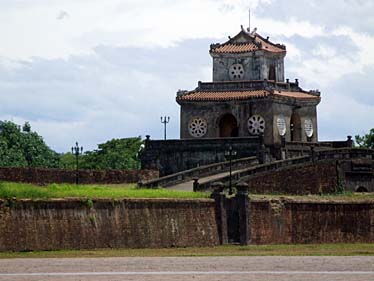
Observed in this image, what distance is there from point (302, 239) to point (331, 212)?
1.88 metres

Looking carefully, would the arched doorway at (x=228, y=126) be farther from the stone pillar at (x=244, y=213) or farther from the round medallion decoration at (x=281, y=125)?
the stone pillar at (x=244, y=213)

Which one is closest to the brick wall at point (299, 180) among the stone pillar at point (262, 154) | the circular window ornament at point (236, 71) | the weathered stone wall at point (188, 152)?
the stone pillar at point (262, 154)

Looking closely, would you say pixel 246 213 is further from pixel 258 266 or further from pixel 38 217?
pixel 258 266

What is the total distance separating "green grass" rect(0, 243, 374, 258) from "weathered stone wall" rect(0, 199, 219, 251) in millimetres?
782

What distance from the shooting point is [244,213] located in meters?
42.8

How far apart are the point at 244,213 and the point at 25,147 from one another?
121 ft

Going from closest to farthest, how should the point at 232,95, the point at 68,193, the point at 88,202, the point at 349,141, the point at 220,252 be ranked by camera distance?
the point at 220,252 < the point at 88,202 < the point at 68,193 < the point at 349,141 < the point at 232,95

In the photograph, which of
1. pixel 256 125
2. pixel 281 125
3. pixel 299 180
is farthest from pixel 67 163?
pixel 299 180

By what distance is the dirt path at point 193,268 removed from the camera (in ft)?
83.6

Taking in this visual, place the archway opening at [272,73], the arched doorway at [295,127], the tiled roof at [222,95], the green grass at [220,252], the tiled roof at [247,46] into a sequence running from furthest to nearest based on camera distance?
the archway opening at [272,73] < the tiled roof at [247,46] < the arched doorway at [295,127] < the tiled roof at [222,95] < the green grass at [220,252]

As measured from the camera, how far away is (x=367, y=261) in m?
30.5

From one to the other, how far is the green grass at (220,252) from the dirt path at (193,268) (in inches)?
103

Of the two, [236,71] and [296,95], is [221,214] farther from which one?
[236,71]

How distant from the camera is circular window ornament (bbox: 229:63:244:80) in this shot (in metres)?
64.0
